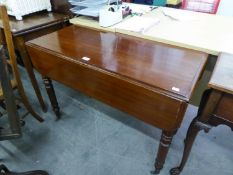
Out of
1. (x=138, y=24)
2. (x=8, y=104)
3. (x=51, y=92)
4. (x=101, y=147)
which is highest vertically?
(x=138, y=24)

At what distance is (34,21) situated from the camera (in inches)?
59.4

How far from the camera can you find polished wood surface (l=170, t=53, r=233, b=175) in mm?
748

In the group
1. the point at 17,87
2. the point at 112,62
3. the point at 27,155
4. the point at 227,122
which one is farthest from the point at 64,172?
the point at 227,122

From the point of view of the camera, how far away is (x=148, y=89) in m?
0.83

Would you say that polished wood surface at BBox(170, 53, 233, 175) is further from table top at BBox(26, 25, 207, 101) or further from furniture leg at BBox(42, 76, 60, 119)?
furniture leg at BBox(42, 76, 60, 119)

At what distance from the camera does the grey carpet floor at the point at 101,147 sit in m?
1.29

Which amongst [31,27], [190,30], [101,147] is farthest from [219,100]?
[31,27]

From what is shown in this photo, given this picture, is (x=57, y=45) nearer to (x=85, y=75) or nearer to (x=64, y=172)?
(x=85, y=75)

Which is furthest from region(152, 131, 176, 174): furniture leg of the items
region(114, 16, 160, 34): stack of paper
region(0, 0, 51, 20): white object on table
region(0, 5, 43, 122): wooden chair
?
region(0, 0, 51, 20): white object on table

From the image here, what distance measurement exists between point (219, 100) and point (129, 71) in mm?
406

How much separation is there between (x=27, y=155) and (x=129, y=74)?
1.00 metres

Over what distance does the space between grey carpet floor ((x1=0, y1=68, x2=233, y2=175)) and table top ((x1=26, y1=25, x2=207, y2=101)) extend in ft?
2.33

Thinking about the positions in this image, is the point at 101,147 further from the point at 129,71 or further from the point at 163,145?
the point at 129,71

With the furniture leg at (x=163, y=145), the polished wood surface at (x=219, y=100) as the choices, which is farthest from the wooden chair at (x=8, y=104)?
the polished wood surface at (x=219, y=100)
